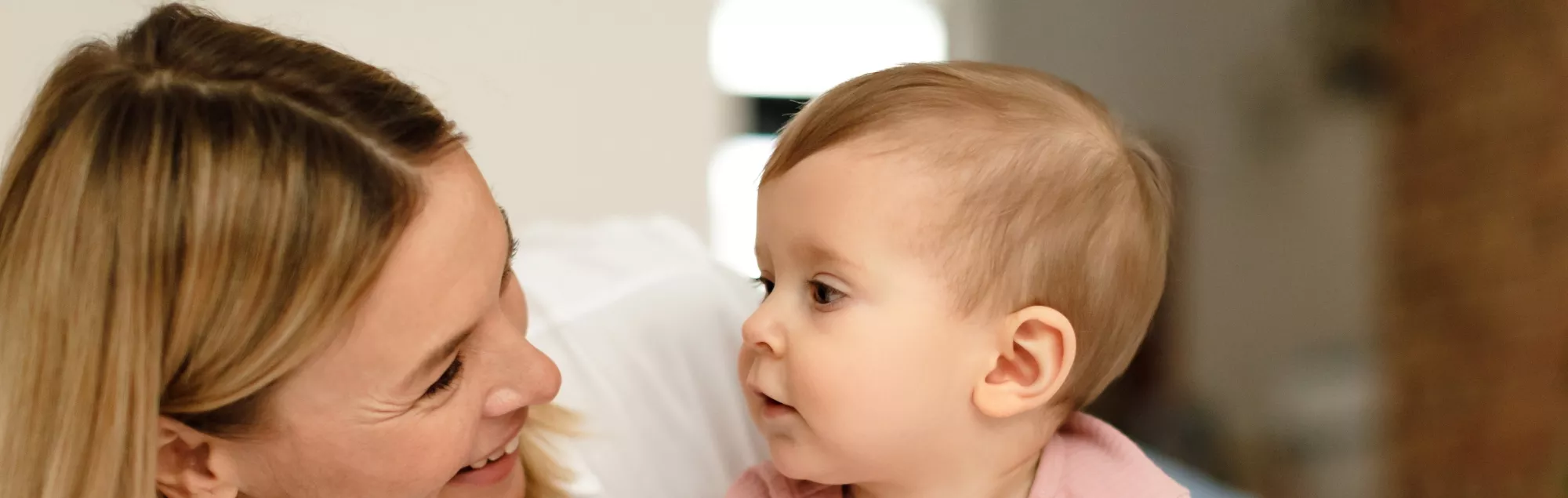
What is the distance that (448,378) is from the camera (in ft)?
3.08

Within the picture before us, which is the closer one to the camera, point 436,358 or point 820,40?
point 436,358

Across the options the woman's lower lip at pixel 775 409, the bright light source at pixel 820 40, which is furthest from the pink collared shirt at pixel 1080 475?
the bright light source at pixel 820 40

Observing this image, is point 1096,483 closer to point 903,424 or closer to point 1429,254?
point 903,424

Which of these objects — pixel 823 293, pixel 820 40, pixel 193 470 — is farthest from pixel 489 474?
pixel 820 40

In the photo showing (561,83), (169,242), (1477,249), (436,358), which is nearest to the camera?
(169,242)

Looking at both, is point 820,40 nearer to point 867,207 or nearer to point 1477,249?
point 1477,249

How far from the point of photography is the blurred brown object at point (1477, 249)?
230cm

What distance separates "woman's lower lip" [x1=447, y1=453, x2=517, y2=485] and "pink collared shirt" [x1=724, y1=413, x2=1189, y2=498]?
0.74 feet

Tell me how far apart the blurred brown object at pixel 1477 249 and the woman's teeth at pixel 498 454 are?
216cm

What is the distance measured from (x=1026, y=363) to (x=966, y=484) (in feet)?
0.45

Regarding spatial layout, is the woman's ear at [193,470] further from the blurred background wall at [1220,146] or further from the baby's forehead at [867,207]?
the blurred background wall at [1220,146]

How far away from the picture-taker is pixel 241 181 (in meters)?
0.79

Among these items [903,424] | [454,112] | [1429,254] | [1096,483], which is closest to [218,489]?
[903,424]

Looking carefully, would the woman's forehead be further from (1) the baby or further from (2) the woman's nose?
A: (1) the baby
